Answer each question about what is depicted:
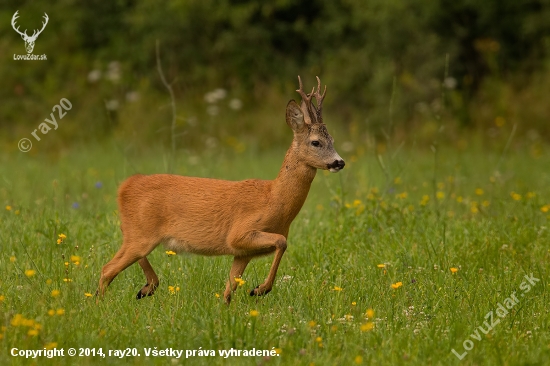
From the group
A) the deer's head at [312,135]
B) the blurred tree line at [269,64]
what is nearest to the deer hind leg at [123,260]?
the deer's head at [312,135]

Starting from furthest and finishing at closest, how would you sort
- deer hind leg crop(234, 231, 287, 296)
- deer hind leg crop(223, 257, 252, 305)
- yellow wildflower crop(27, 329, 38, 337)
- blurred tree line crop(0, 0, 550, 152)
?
blurred tree line crop(0, 0, 550, 152) < deer hind leg crop(223, 257, 252, 305) < deer hind leg crop(234, 231, 287, 296) < yellow wildflower crop(27, 329, 38, 337)

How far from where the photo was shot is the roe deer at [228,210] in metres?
5.64

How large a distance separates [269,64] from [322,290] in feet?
43.3

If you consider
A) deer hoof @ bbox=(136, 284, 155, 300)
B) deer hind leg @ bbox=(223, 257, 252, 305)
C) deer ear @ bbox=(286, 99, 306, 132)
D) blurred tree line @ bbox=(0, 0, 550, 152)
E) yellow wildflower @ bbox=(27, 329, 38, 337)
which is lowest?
yellow wildflower @ bbox=(27, 329, 38, 337)

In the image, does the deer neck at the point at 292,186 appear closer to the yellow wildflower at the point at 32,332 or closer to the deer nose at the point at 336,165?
the deer nose at the point at 336,165

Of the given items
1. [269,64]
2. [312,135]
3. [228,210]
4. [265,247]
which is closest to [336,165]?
[312,135]

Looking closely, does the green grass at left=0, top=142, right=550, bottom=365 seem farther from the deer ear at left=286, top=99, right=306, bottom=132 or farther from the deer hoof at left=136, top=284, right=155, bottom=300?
the deer ear at left=286, top=99, right=306, bottom=132

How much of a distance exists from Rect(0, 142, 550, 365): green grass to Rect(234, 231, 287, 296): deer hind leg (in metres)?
0.11

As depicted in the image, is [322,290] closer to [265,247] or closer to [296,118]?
[265,247]

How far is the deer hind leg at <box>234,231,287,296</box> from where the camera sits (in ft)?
17.5

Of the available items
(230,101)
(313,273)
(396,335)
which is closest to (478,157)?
(230,101)

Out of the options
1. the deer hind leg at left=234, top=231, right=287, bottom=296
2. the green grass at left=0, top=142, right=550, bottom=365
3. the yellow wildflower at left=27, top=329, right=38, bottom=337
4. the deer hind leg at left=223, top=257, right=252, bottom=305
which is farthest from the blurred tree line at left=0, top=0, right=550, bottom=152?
the yellow wildflower at left=27, top=329, right=38, bottom=337

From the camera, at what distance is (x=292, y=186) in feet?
A: 18.7

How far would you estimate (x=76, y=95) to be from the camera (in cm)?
1781
